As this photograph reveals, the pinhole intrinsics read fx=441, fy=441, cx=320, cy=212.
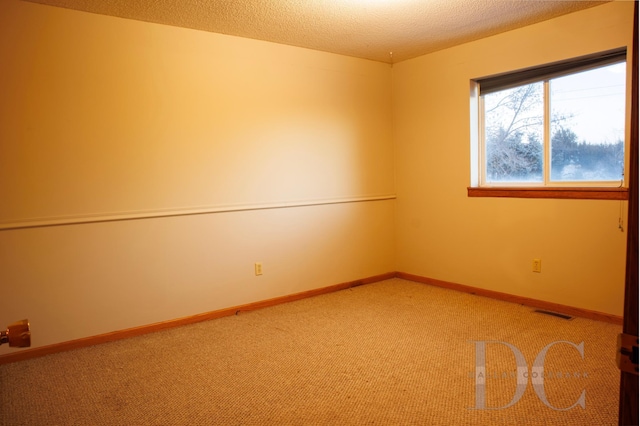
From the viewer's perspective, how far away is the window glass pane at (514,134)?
377 centimetres

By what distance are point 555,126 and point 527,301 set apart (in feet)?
4.87

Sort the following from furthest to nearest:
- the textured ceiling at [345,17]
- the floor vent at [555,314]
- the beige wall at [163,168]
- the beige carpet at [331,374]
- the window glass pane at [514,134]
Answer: the window glass pane at [514,134] → the floor vent at [555,314] → the textured ceiling at [345,17] → the beige wall at [163,168] → the beige carpet at [331,374]

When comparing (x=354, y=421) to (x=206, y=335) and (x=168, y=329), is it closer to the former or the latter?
(x=206, y=335)

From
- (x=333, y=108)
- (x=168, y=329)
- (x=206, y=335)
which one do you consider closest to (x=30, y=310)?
(x=168, y=329)

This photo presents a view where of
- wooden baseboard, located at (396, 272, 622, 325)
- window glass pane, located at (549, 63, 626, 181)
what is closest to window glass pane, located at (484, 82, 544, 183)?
window glass pane, located at (549, 63, 626, 181)

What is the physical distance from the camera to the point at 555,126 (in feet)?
11.9

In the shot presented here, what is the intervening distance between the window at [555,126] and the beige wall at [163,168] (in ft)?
4.17

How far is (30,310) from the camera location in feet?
9.60

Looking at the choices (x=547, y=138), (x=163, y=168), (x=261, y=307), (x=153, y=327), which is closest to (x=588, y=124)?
(x=547, y=138)

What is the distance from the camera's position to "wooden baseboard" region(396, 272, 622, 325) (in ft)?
10.9

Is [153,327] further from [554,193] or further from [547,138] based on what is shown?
[547,138]

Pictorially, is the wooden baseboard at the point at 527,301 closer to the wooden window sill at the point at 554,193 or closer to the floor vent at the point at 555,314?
the floor vent at the point at 555,314

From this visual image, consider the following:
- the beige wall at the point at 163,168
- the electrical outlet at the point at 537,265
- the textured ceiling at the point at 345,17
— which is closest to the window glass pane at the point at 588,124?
the textured ceiling at the point at 345,17

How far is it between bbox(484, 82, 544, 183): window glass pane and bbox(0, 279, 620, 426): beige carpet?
1226 mm
